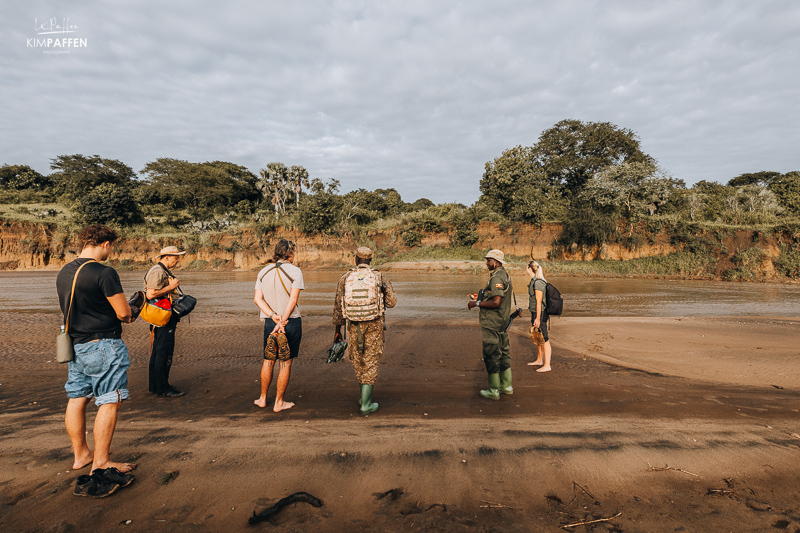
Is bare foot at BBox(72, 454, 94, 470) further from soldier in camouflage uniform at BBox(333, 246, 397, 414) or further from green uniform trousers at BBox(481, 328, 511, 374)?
green uniform trousers at BBox(481, 328, 511, 374)

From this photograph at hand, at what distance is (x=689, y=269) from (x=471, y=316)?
27976 mm

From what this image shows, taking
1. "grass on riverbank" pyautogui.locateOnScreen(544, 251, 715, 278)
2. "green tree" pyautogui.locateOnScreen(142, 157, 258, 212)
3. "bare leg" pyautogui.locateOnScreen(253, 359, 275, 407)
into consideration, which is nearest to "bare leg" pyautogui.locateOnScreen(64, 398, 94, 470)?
"bare leg" pyautogui.locateOnScreen(253, 359, 275, 407)

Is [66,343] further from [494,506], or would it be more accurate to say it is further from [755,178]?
[755,178]

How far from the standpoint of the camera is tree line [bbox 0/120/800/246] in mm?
33125

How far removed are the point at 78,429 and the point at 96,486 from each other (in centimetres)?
56

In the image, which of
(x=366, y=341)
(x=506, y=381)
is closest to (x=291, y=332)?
(x=366, y=341)

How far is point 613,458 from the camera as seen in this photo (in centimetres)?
331

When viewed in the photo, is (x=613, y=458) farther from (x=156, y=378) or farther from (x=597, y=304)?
(x=597, y=304)

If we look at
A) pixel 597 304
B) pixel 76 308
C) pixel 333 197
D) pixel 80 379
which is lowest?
pixel 597 304

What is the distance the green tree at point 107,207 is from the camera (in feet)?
128

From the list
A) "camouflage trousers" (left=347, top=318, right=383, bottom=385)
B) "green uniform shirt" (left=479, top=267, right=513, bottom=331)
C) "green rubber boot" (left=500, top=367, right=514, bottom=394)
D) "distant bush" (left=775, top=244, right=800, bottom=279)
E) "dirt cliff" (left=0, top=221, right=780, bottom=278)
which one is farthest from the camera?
"dirt cliff" (left=0, top=221, right=780, bottom=278)

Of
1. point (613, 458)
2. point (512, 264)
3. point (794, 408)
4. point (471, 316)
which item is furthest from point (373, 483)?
point (512, 264)

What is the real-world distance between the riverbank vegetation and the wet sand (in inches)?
1185

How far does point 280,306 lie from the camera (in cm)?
429
